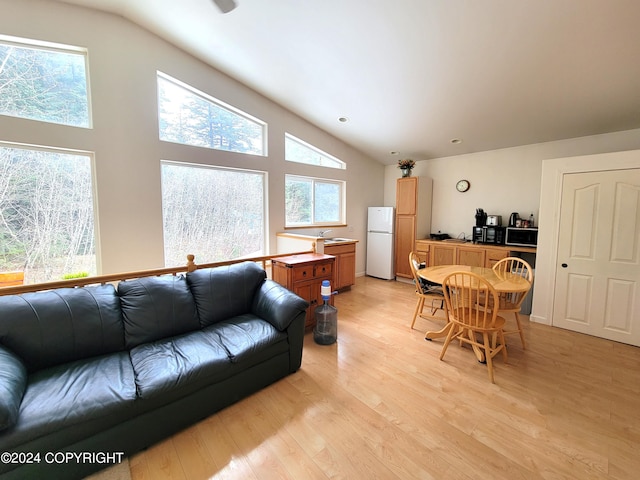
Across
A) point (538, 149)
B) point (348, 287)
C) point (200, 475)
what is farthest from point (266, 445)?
point (538, 149)

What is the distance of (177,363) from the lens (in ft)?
5.89

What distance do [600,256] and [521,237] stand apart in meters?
1.04

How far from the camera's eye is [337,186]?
551 cm

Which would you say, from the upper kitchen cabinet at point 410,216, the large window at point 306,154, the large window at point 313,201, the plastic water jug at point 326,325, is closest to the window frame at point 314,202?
the large window at point 313,201

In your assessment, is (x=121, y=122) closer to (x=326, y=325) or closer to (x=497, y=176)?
(x=326, y=325)

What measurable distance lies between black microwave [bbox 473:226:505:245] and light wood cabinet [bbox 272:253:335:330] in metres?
2.83

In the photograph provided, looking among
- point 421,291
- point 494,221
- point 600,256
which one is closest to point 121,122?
point 421,291

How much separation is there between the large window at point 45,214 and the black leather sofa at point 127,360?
4.19 feet

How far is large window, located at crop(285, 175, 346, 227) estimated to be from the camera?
4734 millimetres

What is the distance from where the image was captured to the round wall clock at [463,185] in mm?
4953

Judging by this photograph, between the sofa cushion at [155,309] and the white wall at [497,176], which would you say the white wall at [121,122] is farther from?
the white wall at [497,176]

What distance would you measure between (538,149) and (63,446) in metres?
6.04

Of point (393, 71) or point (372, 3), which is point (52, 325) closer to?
point (372, 3)

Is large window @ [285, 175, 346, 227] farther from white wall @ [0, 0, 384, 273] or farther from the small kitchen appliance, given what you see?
the small kitchen appliance
